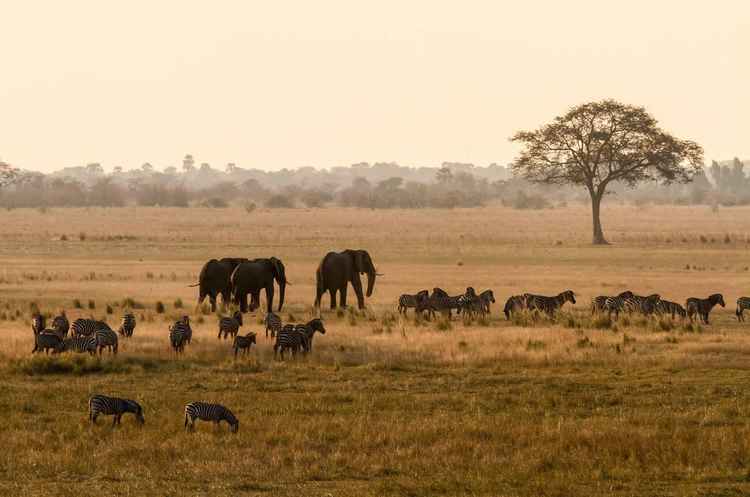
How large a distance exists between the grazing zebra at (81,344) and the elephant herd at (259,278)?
38.9ft

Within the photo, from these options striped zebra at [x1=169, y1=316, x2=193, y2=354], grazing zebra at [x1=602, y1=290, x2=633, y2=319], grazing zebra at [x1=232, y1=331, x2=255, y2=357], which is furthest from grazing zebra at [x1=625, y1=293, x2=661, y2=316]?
striped zebra at [x1=169, y1=316, x2=193, y2=354]

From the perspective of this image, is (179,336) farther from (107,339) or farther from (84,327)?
(84,327)

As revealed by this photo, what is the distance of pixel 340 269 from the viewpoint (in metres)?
40.8

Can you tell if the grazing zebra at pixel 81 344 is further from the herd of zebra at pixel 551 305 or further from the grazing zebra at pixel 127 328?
the herd of zebra at pixel 551 305

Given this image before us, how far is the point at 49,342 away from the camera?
88.9ft

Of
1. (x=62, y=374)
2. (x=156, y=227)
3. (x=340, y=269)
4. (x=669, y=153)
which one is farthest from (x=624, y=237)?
(x=62, y=374)

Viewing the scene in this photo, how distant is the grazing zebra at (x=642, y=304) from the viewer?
36250mm

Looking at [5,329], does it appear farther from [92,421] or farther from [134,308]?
[92,421]

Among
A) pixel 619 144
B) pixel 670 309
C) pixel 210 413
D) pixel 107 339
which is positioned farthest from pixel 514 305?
pixel 619 144

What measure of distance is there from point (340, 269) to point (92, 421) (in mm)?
21112

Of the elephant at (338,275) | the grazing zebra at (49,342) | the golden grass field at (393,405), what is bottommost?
the golden grass field at (393,405)

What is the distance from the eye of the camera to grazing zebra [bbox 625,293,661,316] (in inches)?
1427

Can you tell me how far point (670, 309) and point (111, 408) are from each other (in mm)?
20489

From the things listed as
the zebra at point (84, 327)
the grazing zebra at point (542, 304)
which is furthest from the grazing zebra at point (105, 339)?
the grazing zebra at point (542, 304)
